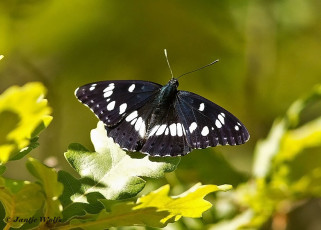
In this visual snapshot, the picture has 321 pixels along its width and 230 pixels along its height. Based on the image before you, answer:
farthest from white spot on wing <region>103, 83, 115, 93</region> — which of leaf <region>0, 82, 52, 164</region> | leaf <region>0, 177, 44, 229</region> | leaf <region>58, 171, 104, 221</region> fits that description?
leaf <region>0, 82, 52, 164</region>

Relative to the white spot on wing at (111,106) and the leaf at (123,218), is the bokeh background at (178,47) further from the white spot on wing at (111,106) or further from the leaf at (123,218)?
the leaf at (123,218)

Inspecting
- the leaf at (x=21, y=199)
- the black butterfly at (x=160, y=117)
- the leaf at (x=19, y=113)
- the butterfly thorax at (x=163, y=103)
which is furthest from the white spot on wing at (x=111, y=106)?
the leaf at (x=19, y=113)

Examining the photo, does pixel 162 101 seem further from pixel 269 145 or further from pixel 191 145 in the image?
pixel 269 145

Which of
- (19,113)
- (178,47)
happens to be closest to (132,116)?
(19,113)

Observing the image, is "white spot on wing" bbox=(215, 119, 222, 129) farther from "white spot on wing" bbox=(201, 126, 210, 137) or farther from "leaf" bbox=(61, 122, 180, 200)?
"leaf" bbox=(61, 122, 180, 200)

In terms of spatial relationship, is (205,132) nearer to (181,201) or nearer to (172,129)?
(172,129)

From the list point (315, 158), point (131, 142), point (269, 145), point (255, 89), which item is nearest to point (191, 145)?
point (131, 142)
